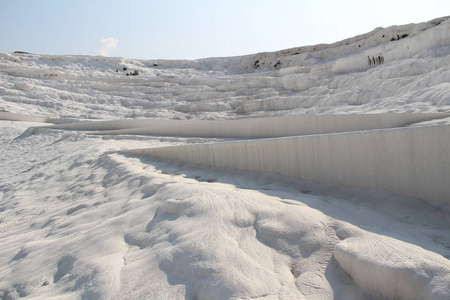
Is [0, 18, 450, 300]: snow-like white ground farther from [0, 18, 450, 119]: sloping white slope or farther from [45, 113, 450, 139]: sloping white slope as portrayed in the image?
[0, 18, 450, 119]: sloping white slope

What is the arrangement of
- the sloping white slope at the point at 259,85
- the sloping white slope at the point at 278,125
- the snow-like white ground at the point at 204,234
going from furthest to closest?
the sloping white slope at the point at 259,85
the sloping white slope at the point at 278,125
the snow-like white ground at the point at 204,234

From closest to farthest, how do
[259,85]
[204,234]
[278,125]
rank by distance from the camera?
[204,234]
[278,125]
[259,85]

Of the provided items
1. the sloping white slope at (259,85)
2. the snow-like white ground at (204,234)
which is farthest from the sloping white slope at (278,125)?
the sloping white slope at (259,85)

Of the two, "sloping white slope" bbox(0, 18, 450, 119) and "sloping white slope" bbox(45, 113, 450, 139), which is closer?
"sloping white slope" bbox(45, 113, 450, 139)

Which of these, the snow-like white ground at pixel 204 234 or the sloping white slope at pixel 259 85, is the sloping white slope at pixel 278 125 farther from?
the sloping white slope at pixel 259 85

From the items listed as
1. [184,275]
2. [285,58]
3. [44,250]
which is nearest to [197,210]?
[184,275]

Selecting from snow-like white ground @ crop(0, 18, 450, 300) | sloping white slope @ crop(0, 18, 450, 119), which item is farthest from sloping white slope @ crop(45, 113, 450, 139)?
sloping white slope @ crop(0, 18, 450, 119)

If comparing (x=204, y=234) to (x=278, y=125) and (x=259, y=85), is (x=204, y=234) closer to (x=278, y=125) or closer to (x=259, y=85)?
(x=278, y=125)

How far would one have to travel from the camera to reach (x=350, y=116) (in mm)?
6598

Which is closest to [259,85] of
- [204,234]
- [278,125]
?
[278,125]

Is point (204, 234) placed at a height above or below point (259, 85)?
below

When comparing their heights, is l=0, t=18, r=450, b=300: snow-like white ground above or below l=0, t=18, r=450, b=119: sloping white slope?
below

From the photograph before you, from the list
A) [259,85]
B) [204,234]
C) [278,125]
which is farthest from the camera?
[259,85]

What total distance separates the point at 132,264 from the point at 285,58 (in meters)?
26.6
